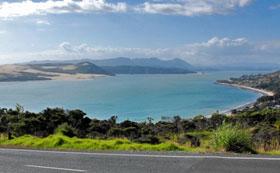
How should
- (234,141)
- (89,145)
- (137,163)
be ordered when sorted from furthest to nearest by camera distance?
(89,145), (234,141), (137,163)

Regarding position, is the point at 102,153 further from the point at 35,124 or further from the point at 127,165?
the point at 35,124

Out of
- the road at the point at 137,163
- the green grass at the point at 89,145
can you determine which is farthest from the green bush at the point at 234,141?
the road at the point at 137,163

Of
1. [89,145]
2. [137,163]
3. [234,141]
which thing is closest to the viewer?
[137,163]

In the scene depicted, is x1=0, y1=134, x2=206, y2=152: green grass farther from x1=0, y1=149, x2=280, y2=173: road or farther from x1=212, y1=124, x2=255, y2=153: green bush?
x1=0, y1=149, x2=280, y2=173: road

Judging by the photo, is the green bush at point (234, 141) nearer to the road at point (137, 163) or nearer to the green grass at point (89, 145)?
the green grass at point (89, 145)

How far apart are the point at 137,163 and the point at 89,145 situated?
3.86m

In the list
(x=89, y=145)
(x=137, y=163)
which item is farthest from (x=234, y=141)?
(x=89, y=145)

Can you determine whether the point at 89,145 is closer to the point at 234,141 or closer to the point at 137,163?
the point at 137,163

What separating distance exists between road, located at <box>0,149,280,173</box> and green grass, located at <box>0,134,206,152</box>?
1.14m

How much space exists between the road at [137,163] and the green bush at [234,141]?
35.2 inches

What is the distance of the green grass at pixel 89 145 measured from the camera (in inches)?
502

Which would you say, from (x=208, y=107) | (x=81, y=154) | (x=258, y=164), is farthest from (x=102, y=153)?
(x=208, y=107)

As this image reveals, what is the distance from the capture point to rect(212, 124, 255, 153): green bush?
1146cm

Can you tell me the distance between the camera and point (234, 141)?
11516mm
